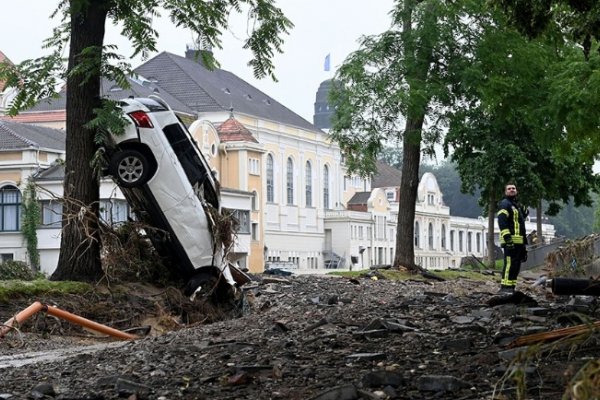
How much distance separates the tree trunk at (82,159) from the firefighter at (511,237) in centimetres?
805

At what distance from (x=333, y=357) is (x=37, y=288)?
10.5 m

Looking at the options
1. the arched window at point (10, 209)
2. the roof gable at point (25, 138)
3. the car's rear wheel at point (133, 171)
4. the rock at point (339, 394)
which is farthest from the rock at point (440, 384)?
the roof gable at point (25, 138)

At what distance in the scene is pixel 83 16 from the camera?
21969 millimetres

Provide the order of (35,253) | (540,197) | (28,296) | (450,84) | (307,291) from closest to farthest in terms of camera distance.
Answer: (28,296), (307,291), (450,84), (540,197), (35,253)

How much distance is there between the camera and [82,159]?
2200cm

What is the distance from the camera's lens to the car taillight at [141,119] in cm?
2112

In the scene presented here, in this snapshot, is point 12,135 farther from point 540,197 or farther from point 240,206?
point 540,197

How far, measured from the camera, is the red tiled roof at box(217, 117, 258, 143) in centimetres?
9588

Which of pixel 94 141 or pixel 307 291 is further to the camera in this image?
pixel 307 291

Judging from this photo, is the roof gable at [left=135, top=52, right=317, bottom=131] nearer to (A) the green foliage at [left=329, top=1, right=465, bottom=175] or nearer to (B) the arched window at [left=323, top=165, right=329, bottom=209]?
(B) the arched window at [left=323, top=165, right=329, bottom=209]

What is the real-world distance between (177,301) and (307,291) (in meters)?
3.70

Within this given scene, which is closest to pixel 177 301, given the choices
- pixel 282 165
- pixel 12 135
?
pixel 12 135

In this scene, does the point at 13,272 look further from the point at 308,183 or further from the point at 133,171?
the point at 308,183

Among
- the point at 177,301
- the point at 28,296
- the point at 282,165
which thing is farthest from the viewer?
the point at 282,165
